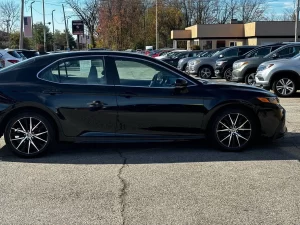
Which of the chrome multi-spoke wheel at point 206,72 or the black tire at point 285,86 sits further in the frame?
the chrome multi-spoke wheel at point 206,72

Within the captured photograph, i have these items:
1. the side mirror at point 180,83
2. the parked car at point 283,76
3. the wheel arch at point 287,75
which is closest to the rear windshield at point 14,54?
the parked car at point 283,76

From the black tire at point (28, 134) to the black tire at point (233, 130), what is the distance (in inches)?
96.5

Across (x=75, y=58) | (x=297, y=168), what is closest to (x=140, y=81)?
(x=75, y=58)

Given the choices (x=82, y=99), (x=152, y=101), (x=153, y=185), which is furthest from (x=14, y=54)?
(x=153, y=185)

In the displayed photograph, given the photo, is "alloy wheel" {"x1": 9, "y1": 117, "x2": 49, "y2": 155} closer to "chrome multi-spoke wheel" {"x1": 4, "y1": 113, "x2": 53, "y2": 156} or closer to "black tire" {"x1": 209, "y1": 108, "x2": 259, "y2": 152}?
"chrome multi-spoke wheel" {"x1": 4, "y1": 113, "x2": 53, "y2": 156}

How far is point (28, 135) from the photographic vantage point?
6.06m

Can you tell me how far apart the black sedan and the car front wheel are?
1 centimetres

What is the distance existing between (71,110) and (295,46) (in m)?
11.3

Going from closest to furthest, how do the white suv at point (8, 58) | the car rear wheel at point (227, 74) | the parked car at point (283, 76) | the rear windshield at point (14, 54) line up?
the parked car at point (283, 76)
the white suv at point (8, 58)
the rear windshield at point (14, 54)
the car rear wheel at point (227, 74)

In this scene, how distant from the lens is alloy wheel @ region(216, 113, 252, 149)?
20.6 feet

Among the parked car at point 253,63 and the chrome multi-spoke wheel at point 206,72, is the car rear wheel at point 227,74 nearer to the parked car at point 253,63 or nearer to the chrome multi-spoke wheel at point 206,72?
the chrome multi-spoke wheel at point 206,72

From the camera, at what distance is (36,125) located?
19.8 ft

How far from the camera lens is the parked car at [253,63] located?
49.5 ft

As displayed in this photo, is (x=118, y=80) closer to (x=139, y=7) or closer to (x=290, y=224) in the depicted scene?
(x=290, y=224)
